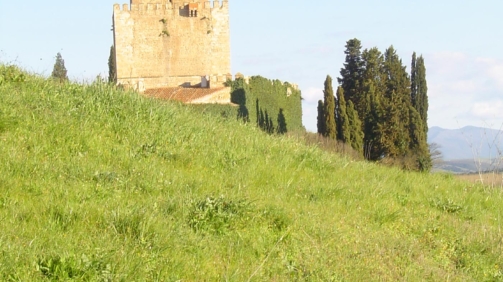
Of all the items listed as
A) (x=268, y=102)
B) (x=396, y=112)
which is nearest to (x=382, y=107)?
(x=396, y=112)

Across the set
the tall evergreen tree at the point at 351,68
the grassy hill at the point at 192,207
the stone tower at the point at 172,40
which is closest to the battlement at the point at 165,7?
the stone tower at the point at 172,40

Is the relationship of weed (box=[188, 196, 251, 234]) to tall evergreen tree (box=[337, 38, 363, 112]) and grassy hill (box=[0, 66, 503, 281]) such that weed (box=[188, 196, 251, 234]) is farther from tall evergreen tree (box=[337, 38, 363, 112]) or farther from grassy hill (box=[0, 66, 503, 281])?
tall evergreen tree (box=[337, 38, 363, 112])

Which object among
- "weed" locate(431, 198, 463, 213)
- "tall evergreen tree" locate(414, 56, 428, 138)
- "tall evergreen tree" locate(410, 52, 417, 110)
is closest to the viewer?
"weed" locate(431, 198, 463, 213)

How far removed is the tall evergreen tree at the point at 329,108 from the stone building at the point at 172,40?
9874mm

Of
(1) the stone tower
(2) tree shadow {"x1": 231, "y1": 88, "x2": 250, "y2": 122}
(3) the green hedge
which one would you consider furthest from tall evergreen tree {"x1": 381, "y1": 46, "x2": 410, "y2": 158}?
(1) the stone tower

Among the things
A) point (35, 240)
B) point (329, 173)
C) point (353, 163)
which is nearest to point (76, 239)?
point (35, 240)

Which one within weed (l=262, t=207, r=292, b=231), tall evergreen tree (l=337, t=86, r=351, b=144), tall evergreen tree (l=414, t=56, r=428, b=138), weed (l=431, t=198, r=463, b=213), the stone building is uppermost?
the stone building

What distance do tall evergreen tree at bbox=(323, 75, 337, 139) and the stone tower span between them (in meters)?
9.32

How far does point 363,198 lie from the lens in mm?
7852

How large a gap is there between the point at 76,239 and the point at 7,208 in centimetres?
86

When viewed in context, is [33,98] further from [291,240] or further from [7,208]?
[291,240]

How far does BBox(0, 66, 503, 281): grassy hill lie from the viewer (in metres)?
4.85

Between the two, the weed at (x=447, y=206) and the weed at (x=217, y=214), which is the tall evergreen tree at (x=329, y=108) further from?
the weed at (x=217, y=214)

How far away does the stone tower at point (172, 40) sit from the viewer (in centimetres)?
4812
